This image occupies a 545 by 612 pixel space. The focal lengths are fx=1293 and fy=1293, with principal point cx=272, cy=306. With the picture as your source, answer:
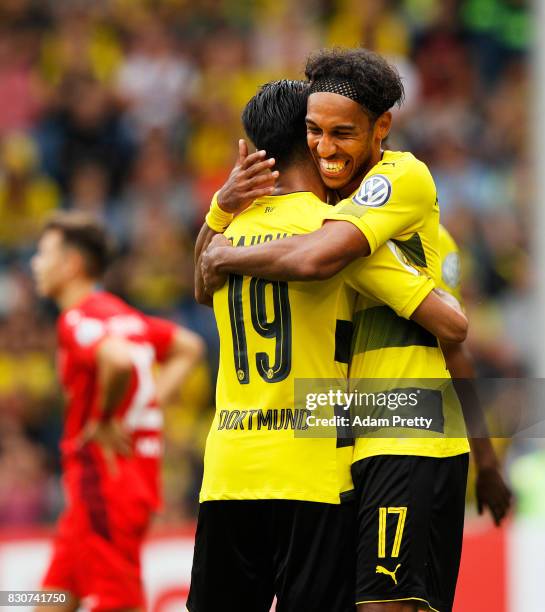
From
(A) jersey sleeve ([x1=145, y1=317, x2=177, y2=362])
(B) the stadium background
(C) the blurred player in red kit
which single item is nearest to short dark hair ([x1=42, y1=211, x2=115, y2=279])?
(C) the blurred player in red kit

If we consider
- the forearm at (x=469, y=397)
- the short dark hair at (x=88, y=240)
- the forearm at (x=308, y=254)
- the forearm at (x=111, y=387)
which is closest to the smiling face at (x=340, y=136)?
the forearm at (x=308, y=254)

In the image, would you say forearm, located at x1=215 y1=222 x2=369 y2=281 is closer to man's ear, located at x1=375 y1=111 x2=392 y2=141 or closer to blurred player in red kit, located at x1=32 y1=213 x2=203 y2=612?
man's ear, located at x1=375 y1=111 x2=392 y2=141

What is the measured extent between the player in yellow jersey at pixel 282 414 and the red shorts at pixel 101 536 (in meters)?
2.28

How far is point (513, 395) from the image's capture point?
5.18m

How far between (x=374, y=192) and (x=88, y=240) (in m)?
3.29

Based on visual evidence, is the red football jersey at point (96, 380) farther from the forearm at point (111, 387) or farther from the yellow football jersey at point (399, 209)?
the yellow football jersey at point (399, 209)

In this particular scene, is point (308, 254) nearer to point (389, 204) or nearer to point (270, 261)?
point (270, 261)

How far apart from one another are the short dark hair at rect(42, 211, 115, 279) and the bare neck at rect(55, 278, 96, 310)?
0.19ft

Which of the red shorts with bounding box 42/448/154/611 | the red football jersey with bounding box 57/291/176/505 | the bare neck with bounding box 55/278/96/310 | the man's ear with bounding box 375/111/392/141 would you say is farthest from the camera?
the bare neck with bounding box 55/278/96/310

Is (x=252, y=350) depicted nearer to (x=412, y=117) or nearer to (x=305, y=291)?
(x=305, y=291)

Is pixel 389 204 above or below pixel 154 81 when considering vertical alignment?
below

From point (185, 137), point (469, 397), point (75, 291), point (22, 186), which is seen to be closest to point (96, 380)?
point (75, 291)

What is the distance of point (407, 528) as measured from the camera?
12.9 feet

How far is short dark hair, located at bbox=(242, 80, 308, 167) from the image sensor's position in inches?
162
